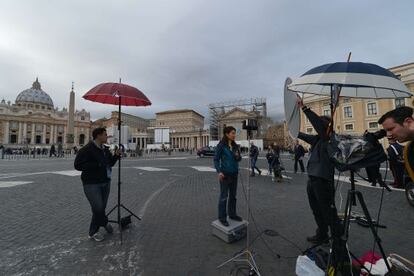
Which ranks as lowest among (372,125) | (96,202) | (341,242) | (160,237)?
(160,237)

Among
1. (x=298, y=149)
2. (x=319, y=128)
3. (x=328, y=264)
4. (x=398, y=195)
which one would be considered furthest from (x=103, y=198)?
(x=298, y=149)

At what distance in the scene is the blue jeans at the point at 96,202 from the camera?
3.75 metres

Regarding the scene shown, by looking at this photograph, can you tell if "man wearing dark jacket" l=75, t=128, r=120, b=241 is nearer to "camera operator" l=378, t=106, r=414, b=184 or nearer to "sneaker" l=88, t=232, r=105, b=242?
"sneaker" l=88, t=232, r=105, b=242

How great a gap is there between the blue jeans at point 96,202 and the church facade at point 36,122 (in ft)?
317

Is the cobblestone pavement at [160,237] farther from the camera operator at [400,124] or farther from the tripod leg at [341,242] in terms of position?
the camera operator at [400,124]

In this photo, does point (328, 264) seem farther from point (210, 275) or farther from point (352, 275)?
point (210, 275)

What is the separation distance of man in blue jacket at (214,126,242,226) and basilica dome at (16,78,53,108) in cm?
14334

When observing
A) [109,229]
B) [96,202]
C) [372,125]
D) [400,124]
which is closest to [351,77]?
[400,124]

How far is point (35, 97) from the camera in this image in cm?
11300

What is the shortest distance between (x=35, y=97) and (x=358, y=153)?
147 metres

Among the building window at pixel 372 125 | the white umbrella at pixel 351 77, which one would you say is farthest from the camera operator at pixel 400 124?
the building window at pixel 372 125

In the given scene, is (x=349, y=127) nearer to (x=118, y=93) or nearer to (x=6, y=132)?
(x=118, y=93)

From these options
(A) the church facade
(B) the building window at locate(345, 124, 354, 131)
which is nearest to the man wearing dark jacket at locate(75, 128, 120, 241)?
(B) the building window at locate(345, 124, 354, 131)

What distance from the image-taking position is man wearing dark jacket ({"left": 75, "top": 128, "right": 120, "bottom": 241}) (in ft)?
12.1
